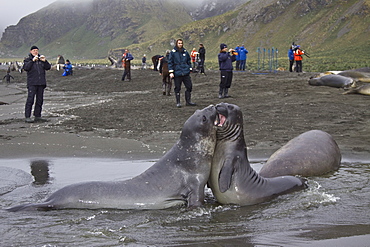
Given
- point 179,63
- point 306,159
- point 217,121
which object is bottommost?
point 306,159

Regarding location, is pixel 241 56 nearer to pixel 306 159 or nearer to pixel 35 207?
pixel 306 159

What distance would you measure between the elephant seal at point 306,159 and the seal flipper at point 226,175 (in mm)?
1188

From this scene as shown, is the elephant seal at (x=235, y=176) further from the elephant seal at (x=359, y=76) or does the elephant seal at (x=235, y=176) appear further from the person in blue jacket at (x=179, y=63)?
the elephant seal at (x=359, y=76)

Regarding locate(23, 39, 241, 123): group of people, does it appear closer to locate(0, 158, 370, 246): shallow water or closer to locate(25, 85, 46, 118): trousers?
locate(25, 85, 46, 118): trousers

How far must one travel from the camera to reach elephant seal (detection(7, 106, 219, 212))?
19.5ft

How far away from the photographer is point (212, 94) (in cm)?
1922

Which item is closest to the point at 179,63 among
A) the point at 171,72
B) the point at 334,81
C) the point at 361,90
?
the point at 171,72

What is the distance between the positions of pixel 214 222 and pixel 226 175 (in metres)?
0.83

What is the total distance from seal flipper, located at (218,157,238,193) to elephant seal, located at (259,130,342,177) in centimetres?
119

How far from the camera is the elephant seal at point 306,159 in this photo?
291 inches

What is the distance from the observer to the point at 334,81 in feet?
62.4

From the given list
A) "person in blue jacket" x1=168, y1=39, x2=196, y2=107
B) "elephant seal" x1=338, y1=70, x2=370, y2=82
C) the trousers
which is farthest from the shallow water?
"elephant seal" x1=338, y1=70, x2=370, y2=82

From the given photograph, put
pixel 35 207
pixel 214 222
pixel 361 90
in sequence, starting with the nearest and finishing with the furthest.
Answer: pixel 214 222 < pixel 35 207 < pixel 361 90

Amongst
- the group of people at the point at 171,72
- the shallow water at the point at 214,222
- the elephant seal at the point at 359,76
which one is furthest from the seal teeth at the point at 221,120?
the elephant seal at the point at 359,76
